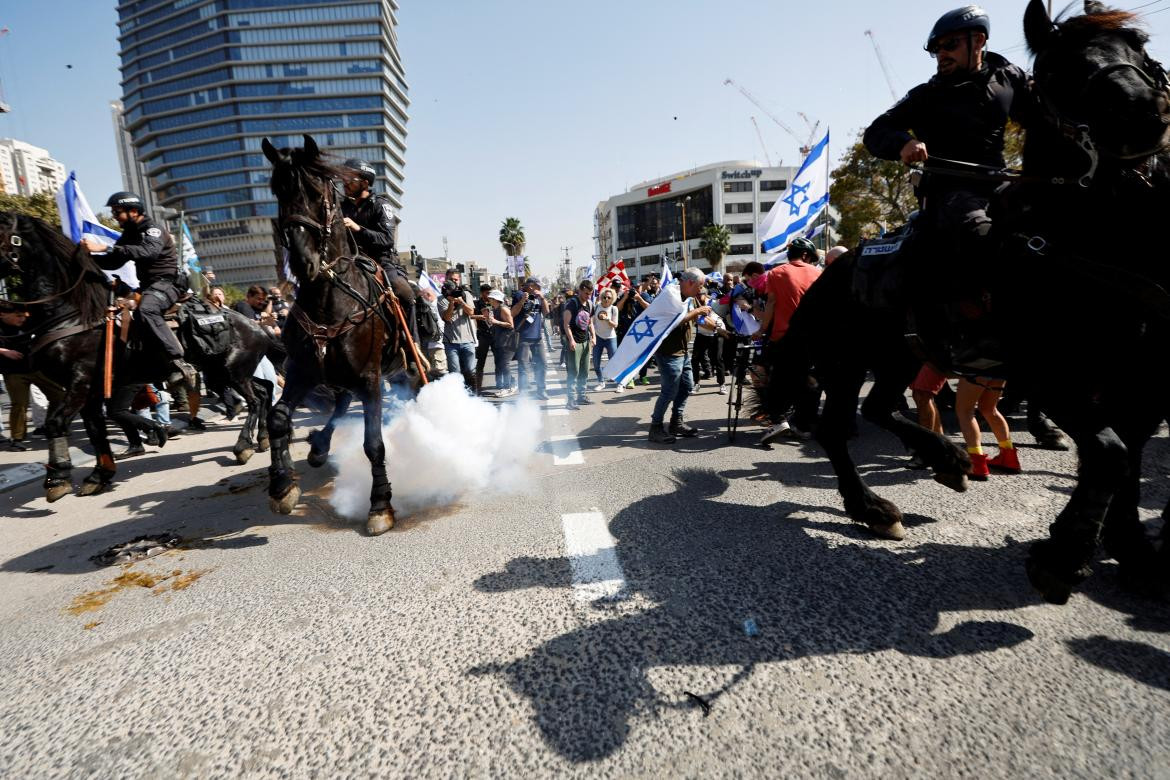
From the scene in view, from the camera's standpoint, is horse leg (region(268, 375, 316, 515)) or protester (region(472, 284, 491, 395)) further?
protester (region(472, 284, 491, 395))

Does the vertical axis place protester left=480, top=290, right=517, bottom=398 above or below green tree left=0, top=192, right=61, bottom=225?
below

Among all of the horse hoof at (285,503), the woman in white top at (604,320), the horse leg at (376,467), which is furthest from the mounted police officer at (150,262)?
the woman in white top at (604,320)

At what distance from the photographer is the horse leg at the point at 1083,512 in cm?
230

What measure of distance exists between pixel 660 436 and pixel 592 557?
3.37 metres

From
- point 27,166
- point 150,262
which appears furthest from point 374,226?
point 27,166

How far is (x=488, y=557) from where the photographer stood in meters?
Result: 3.31

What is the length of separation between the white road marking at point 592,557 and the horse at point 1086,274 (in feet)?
6.34

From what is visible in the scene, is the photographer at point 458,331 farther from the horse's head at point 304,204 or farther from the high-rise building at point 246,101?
the high-rise building at point 246,101

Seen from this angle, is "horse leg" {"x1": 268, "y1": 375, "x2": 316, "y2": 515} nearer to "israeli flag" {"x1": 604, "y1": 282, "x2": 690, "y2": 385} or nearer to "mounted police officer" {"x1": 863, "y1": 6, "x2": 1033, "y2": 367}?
"israeli flag" {"x1": 604, "y1": 282, "x2": 690, "y2": 385}

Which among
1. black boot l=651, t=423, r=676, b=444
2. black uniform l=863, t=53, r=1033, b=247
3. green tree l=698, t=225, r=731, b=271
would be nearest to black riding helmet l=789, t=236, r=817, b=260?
black boot l=651, t=423, r=676, b=444

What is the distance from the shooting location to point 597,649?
90.9 inches

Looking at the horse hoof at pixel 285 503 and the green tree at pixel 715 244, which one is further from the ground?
the green tree at pixel 715 244

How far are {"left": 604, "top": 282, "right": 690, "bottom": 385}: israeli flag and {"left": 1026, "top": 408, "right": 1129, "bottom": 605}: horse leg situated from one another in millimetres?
4234

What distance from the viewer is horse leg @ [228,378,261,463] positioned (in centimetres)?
644
